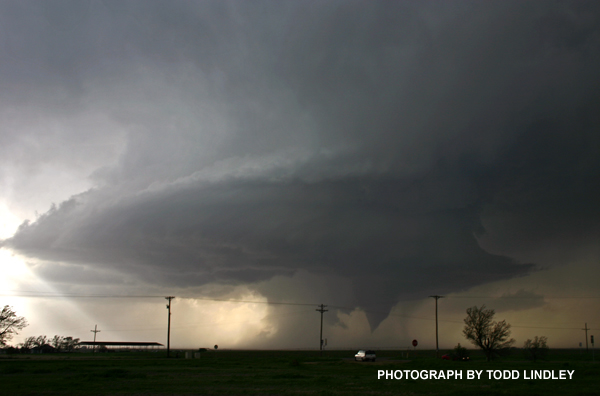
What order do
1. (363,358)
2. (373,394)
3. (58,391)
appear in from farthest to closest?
1. (363,358)
2. (58,391)
3. (373,394)

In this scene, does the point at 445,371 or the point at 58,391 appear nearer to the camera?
the point at 58,391

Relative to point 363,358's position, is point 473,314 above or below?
above

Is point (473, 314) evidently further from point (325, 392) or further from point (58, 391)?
point (58, 391)

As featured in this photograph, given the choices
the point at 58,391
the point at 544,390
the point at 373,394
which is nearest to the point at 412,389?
the point at 373,394

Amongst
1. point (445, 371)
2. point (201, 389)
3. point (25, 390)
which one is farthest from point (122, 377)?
point (445, 371)

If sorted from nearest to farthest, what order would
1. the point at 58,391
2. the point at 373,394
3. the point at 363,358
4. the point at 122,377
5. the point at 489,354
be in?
the point at 373,394
the point at 58,391
the point at 122,377
the point at 363,358
the point at 489,354

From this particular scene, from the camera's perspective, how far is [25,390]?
108 feet

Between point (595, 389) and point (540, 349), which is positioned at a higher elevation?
point (595, 389)

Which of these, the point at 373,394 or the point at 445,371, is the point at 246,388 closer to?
the point at 373,394

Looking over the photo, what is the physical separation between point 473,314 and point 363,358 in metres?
28.2

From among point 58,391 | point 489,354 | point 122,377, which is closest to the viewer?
point 58,391

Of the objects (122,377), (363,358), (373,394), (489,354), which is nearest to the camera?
(373,394)

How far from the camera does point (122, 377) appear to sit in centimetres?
4597

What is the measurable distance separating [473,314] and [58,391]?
8269cm
